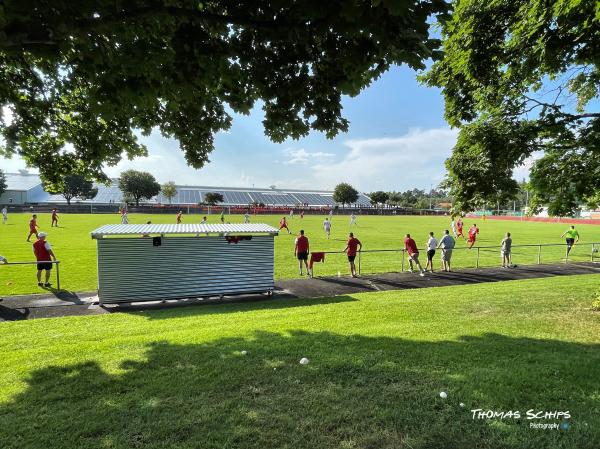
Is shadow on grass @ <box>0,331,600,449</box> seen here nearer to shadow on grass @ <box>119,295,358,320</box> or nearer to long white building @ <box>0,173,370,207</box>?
shadow on grass @ <box>119,295,358,320</box>

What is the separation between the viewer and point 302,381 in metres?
4.41

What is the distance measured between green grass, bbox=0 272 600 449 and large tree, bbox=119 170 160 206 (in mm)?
95155

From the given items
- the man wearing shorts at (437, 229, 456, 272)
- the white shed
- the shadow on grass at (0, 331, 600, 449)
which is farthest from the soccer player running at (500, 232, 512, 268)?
the shadow on grass at (0, 331, 600, 449)

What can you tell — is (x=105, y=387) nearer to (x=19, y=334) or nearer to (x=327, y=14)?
(x=19, y=334)

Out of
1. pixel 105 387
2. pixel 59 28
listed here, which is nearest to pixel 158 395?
pixel 105 387

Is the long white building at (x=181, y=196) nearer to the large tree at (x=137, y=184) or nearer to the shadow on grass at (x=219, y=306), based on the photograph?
the large tree at (x=137, y=184)

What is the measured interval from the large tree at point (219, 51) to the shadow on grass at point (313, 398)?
3.39 metres

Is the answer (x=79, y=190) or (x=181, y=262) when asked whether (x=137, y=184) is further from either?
(x=181, y=262)

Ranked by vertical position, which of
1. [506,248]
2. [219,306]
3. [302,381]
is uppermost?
[506,248]

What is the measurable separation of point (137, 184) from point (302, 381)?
10066 cm

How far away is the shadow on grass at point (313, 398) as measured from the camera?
3316mm

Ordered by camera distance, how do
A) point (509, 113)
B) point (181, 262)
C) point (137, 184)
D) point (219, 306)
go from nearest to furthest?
point (509, 113)
point (219, 306)
point (181, 262)
point (137, 184)

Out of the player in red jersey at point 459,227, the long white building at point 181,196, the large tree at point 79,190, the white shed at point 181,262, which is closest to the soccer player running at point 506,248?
the player in red jersey at point 459,227

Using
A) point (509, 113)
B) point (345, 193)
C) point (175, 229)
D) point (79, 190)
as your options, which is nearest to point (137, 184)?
point (79, 190)
